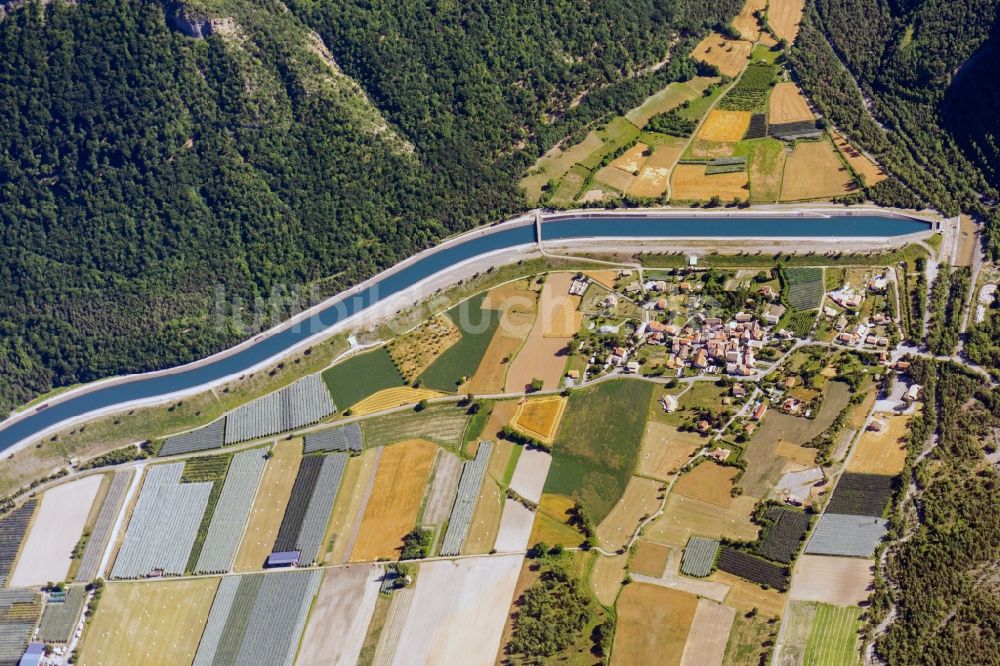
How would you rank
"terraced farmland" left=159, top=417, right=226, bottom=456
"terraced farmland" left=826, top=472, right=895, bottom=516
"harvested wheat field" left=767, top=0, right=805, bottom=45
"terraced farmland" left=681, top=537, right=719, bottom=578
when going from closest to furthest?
"terraced farmland" left=681, top=537, right=719, bottom=578
"terraced farmland" left=826, top=472, right=895, bottom=516
"terraced farmland" left=159, top=417, right=226, bottom=456
"harvested wheat field" left=767, top=0, right=805, bottom=45

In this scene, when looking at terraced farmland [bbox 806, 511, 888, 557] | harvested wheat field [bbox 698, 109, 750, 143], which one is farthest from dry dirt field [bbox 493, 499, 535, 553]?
harvested wheat field [bbox 698, 109, 750, 143]

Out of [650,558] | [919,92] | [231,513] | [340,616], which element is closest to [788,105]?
[919,92]

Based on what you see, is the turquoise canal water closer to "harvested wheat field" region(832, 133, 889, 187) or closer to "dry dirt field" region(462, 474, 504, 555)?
"harvested wheat field" region(832, 133, 889, 187)

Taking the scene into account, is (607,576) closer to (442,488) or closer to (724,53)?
(442,488)

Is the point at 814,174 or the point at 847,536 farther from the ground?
the point at 814,174

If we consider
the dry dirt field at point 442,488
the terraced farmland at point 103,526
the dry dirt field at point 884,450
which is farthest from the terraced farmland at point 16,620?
the dry dirt field at point 884,450
